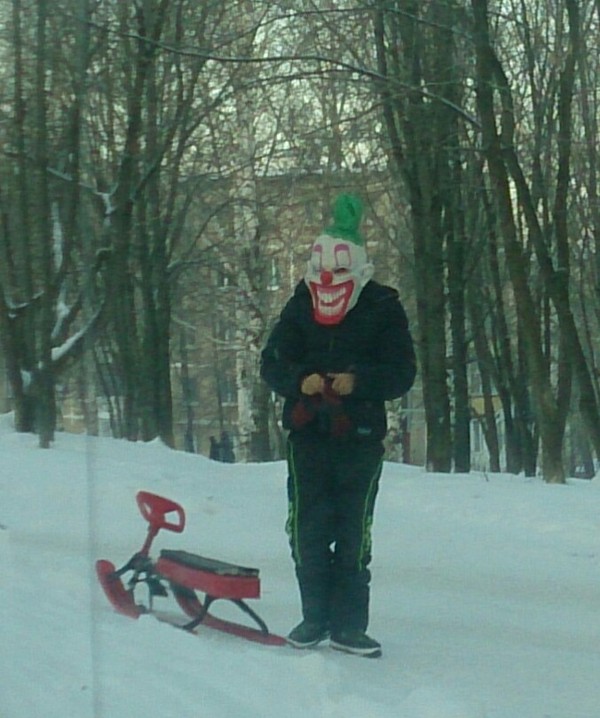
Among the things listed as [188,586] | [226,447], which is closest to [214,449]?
[226,447]

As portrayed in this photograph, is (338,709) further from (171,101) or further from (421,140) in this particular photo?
(421,140)

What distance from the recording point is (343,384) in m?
4.62

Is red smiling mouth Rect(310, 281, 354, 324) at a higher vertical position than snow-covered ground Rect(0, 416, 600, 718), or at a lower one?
higher

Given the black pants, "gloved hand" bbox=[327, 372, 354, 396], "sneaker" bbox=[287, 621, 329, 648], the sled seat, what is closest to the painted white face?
"gloved hand" bbox=[327, 372, 354, 396]

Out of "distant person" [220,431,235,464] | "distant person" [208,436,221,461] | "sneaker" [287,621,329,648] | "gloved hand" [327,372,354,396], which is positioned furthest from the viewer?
"distant person" [220,431,235,464]

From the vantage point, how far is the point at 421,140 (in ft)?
41.8

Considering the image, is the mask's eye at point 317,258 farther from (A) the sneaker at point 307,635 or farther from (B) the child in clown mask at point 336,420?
(A) the sneaker at point 307,635

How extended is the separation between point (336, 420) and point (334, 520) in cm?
38

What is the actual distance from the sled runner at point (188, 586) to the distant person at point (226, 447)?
29.0 feet

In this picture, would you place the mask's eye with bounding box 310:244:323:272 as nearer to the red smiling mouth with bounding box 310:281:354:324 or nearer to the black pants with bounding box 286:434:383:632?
the red smiling mouth with bounding box 310:281:354:324

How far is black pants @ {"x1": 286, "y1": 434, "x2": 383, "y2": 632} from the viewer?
4715 mm

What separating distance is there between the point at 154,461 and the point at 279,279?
2.37 metres

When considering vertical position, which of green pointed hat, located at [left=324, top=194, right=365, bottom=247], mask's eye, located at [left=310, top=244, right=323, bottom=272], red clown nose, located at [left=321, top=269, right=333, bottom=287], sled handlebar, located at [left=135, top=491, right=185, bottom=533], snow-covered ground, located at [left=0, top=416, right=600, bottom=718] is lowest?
snow-covered ground, located at [left=0, top=416, right=600, bottom=718]

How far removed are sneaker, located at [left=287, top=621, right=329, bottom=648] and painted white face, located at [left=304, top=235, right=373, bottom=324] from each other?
1.09 meters
